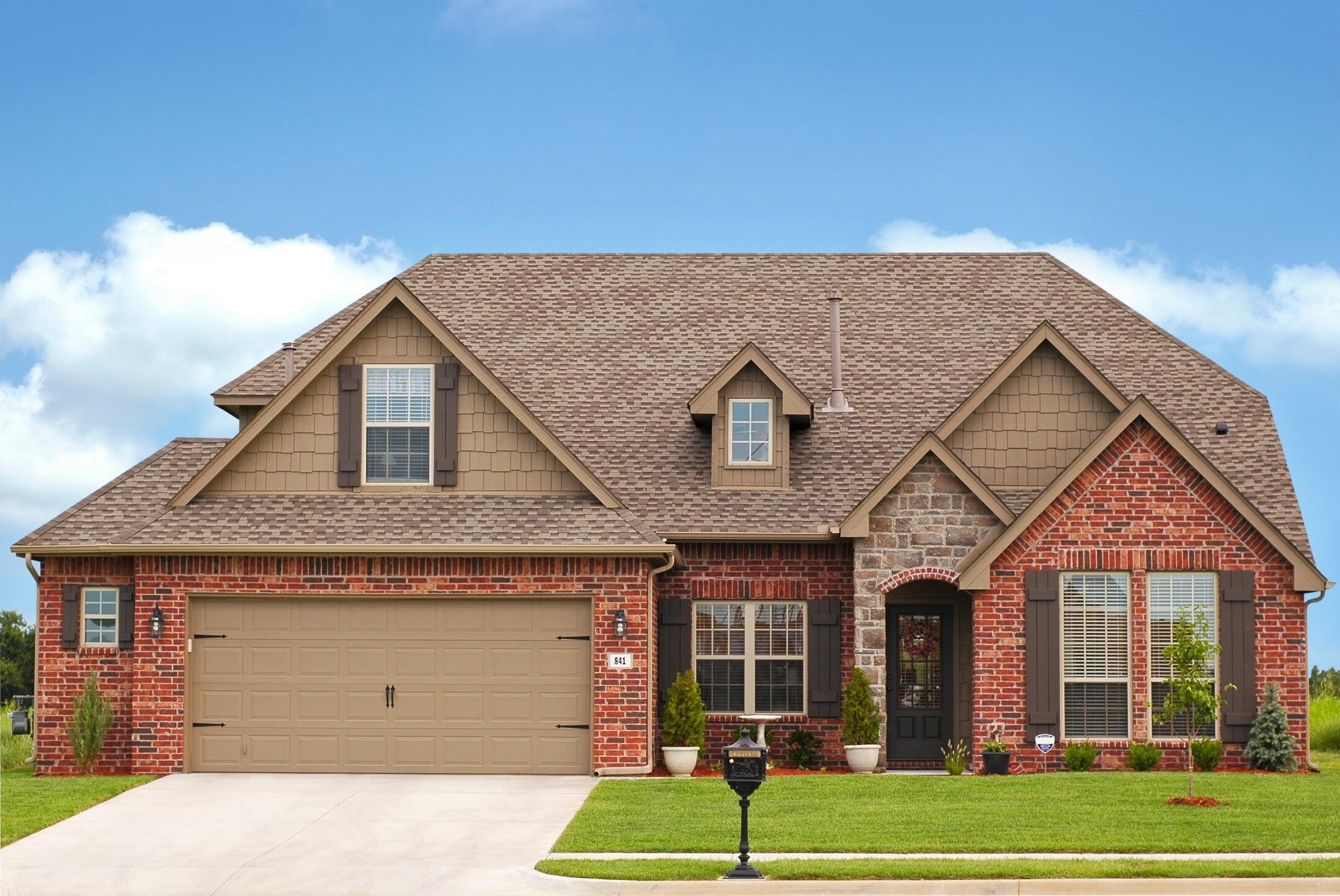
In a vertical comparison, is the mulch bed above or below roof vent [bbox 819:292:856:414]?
below

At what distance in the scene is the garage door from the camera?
21.0m

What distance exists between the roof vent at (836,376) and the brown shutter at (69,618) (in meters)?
11.0

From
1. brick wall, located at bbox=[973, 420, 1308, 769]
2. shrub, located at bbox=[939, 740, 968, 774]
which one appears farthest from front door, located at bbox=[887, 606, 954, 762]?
brick wall, located at bbox=[973, 420, 1308, 769]

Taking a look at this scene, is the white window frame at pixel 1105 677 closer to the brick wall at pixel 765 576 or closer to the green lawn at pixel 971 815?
the green lawn at pixel 971 815

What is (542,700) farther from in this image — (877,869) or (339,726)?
(877,869)

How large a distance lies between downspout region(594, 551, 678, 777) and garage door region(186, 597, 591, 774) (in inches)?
20.3

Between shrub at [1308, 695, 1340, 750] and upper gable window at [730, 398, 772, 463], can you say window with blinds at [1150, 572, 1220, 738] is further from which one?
upper gable window at [730, 398, 772, 463]

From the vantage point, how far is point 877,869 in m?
13.5

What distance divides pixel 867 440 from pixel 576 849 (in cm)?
1075

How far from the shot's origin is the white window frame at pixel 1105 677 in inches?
829

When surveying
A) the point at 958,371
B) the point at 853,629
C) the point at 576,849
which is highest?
the point at 958,371

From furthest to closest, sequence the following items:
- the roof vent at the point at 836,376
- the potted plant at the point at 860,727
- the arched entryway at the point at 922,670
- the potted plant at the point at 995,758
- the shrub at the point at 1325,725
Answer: the shrub at the point at 1325,725
the roof vent at the point at 836,376
the arched entryway at the point at 922,670
the potted plant at the point at 860,727
the potted plant at the point at 995,758

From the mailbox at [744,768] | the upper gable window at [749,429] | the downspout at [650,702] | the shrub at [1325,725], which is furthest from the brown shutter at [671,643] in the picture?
the shrub at [1325,725]

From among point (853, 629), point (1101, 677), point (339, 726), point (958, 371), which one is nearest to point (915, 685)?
point (853, 629)
